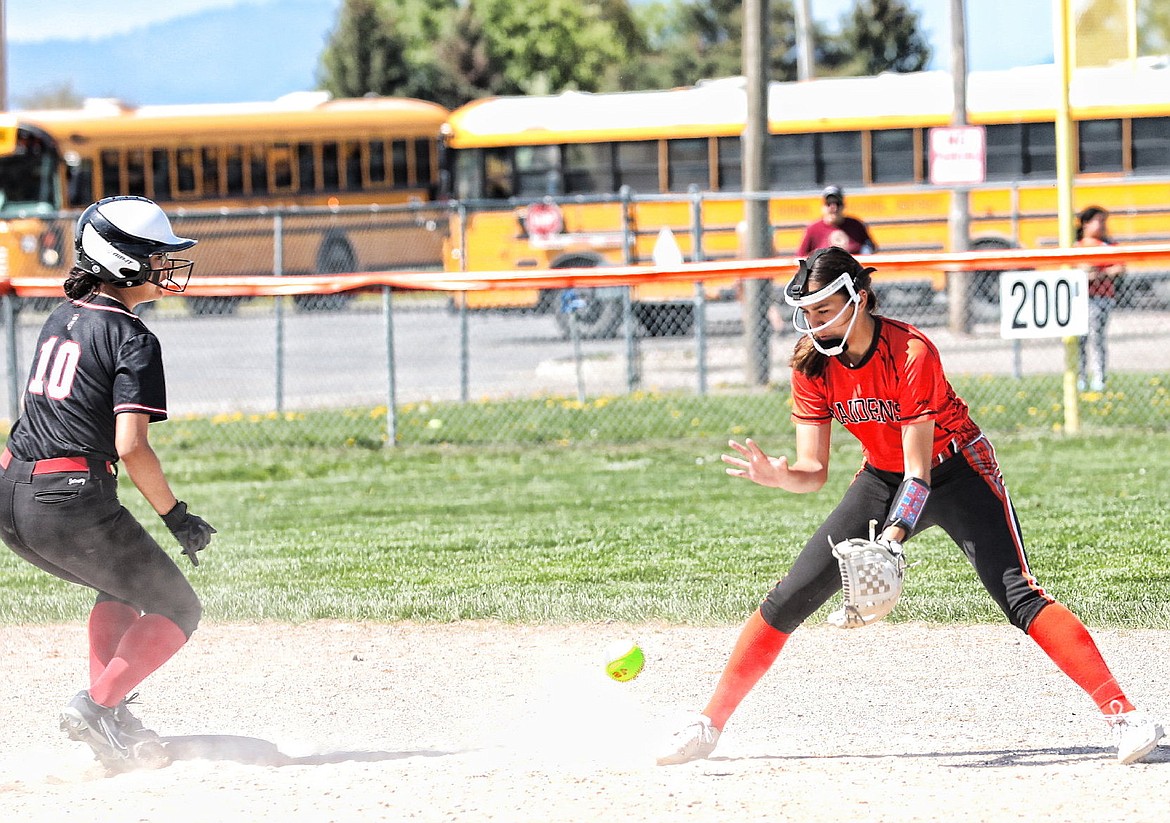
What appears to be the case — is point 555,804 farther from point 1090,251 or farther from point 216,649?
point 1090,251

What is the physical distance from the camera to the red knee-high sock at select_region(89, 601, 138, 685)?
5.41 m

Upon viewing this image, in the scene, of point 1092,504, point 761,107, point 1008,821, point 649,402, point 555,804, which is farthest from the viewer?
point 761,107

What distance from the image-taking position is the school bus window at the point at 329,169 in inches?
1136

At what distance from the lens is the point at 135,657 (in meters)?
5.25

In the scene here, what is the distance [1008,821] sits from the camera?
175 inches

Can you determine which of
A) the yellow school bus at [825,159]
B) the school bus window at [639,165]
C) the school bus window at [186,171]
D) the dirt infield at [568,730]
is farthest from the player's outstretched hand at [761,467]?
the school bus window at [186,171]

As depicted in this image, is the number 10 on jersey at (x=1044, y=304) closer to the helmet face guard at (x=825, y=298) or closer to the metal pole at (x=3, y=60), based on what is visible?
the helmet face guard at (x=825, y=298)

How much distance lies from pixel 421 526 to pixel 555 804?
17.4ft

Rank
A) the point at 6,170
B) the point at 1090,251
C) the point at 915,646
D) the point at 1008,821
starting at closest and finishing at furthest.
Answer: the point at 1008,821, the point at 915,646, the point at 1090,251, the point at 6,170

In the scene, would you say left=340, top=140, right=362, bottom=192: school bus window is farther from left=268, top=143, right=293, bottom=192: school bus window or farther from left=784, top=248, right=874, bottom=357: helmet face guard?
left=784, top=248, right=874, bottom=357: helmet face guard

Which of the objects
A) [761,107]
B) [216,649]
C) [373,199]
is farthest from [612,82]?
[216,649]

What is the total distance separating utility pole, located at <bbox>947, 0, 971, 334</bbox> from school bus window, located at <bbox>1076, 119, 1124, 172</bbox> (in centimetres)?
371

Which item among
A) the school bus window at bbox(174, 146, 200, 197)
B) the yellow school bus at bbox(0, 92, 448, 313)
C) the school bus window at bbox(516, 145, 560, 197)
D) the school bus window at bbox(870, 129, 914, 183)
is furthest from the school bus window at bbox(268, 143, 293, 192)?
the school bus window at bbox(870, 129, 914, 183)

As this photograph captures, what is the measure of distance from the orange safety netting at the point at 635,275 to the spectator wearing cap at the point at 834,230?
1.97m
